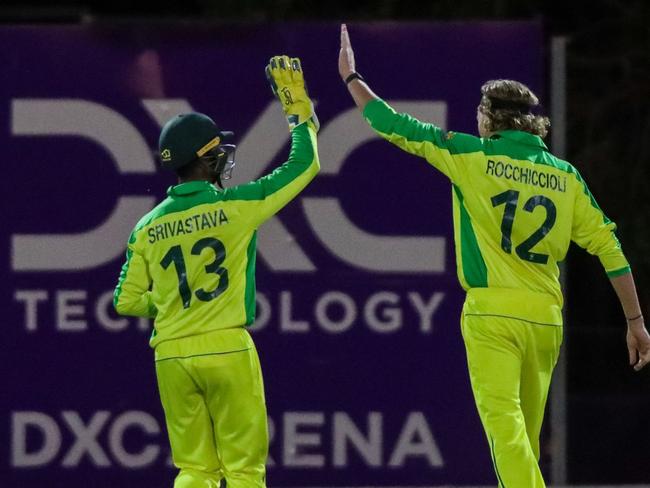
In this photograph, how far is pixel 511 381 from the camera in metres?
6.54

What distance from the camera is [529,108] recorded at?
22.2ft

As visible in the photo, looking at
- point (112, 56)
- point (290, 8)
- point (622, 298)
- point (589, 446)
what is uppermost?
point (290, 8)

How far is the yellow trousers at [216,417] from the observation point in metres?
6.43

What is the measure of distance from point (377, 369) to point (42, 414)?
166 cm

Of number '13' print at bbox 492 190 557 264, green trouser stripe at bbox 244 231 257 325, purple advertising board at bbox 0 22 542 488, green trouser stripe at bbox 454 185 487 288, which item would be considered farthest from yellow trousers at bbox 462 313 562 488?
purple advertising board at bbox 0 22 542 488

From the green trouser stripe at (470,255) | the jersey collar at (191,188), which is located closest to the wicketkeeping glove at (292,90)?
the jersey collar at (191,188)

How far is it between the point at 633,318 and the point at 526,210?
706 millimetres

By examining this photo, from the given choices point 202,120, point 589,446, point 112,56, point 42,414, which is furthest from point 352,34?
point 589,446

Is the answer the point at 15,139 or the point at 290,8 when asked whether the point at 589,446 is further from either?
the point at 15,139

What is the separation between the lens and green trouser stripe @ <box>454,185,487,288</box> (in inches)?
263

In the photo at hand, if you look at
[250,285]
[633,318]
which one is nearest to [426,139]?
[250,285]

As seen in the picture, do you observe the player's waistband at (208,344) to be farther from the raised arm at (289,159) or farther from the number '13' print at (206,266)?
the raised arm at (289,159)

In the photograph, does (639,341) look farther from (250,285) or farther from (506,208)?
(250,285)

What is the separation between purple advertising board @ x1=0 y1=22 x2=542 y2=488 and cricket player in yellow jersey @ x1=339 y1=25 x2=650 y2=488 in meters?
1.27
